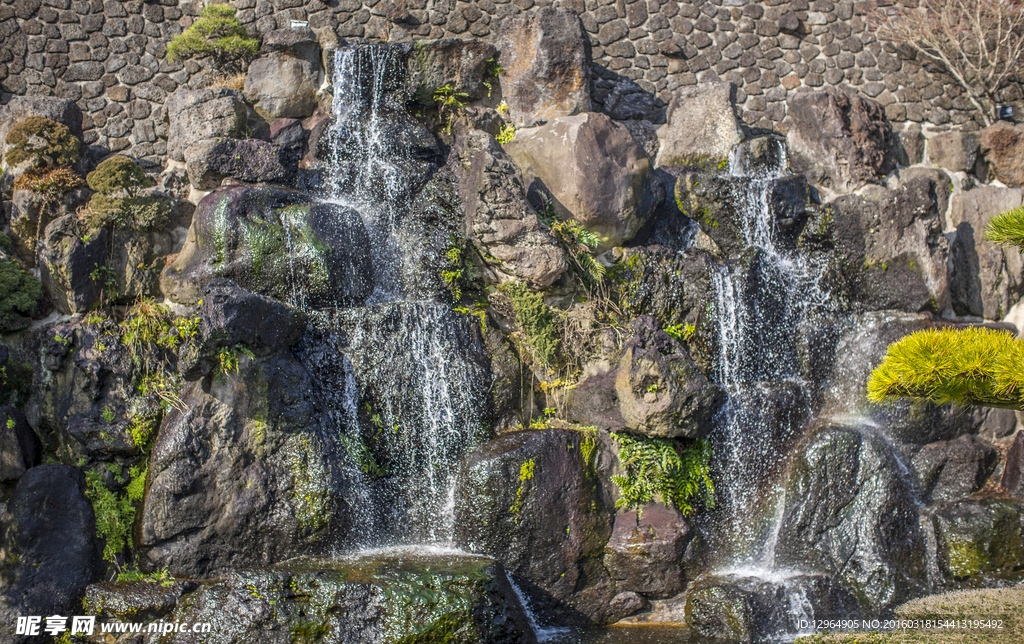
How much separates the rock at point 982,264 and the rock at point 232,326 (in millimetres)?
7987

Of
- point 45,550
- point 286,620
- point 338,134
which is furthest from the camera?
point 338,134

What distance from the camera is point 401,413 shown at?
6.99 meters

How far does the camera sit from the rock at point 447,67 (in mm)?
9133

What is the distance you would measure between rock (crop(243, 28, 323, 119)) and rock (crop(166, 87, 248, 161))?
0.33m

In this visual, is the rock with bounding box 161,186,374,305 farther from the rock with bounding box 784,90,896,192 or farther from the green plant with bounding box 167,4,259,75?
the rock with bounding box 784,90,896,192

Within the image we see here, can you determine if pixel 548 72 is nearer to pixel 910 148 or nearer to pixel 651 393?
pixel 651 393

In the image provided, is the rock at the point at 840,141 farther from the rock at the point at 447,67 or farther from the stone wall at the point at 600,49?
the rock at the point at 447,67

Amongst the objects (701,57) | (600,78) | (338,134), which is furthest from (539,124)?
(701,57)

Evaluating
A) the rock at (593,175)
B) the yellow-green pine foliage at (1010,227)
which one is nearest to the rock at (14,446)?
the rock at (593,175)

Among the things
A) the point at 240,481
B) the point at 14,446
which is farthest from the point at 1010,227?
the point at 14,446

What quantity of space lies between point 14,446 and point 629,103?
805cm

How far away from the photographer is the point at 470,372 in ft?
23.6

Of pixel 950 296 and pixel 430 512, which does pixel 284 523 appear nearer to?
pixel 430 512

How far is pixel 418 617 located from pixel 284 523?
1.74m
